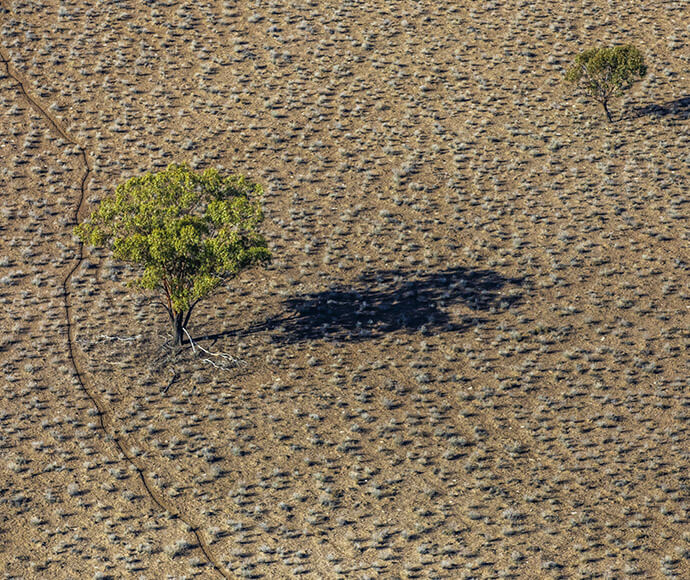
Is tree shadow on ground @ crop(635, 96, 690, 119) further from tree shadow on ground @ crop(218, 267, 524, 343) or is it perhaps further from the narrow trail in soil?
the narrow trail in soil

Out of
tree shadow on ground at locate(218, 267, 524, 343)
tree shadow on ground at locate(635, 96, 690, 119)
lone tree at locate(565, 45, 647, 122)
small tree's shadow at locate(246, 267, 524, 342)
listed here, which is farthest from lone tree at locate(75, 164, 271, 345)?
tree shadow on ground at locate(635, 96, 690, 119)

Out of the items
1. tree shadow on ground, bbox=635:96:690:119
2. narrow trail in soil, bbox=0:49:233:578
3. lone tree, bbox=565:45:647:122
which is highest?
lone tree, bbox=565:45:647:122

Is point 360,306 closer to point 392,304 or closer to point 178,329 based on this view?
point 392,304

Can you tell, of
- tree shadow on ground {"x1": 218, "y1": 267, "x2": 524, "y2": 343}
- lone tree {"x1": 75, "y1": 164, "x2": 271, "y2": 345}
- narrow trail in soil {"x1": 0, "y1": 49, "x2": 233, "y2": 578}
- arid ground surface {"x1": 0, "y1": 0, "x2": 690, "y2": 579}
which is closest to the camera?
narrow trail in soil {"x1": 0, "y1": 49, "x2": 233, "y2": 578}

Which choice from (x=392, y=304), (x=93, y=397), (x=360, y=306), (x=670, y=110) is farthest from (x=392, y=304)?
(x=670, y=110)

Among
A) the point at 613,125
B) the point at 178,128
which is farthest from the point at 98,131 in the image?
the point at 613,125

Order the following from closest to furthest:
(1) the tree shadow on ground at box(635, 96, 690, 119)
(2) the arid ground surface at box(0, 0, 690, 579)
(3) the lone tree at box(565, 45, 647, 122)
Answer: (2) the arid ground surface at box(0, 0, 690, 579)
(3) the lone tree at box(565, 45, 647, 122)
(1) the tree shadow on ground at box(635, 96, 690, 119)

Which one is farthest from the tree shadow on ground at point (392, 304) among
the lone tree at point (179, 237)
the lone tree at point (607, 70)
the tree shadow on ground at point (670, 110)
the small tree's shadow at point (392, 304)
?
the tree shadow on ground at point (670, 110)
